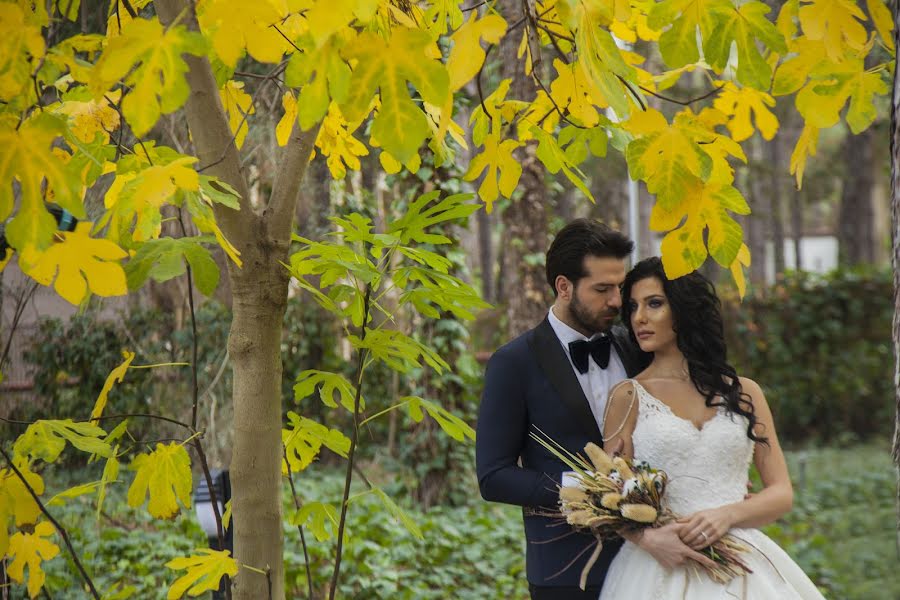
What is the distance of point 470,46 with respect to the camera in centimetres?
168

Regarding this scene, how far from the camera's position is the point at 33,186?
1.57 m

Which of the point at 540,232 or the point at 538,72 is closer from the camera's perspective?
the point at 538,72

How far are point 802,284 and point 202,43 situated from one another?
12.1 meters

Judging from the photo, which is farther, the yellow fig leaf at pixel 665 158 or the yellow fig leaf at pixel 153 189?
the yellow fig leaf at pixel 665 158

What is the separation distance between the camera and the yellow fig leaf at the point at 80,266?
1680mm

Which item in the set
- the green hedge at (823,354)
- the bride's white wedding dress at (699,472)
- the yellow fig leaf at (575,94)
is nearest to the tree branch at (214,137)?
the yellow fig leaf at (575,94)

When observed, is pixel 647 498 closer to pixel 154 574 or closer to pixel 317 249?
pixel 317 249

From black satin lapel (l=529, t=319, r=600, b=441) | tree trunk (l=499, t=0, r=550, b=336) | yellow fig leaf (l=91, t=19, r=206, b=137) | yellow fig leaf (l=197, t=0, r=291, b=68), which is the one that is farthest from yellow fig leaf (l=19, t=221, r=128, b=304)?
tree trunk (l=499, t=0, r=550, b=336)

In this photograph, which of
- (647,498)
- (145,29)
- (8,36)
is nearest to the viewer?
(145,29)

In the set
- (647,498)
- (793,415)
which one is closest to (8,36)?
(647,498)

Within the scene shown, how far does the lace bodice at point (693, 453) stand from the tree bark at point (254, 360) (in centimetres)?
126

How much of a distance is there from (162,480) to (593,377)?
1515 mm

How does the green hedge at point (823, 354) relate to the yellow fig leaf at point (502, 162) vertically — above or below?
below

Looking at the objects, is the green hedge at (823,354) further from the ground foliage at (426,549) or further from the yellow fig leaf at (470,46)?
the yellow fig leaf at (470,46)
